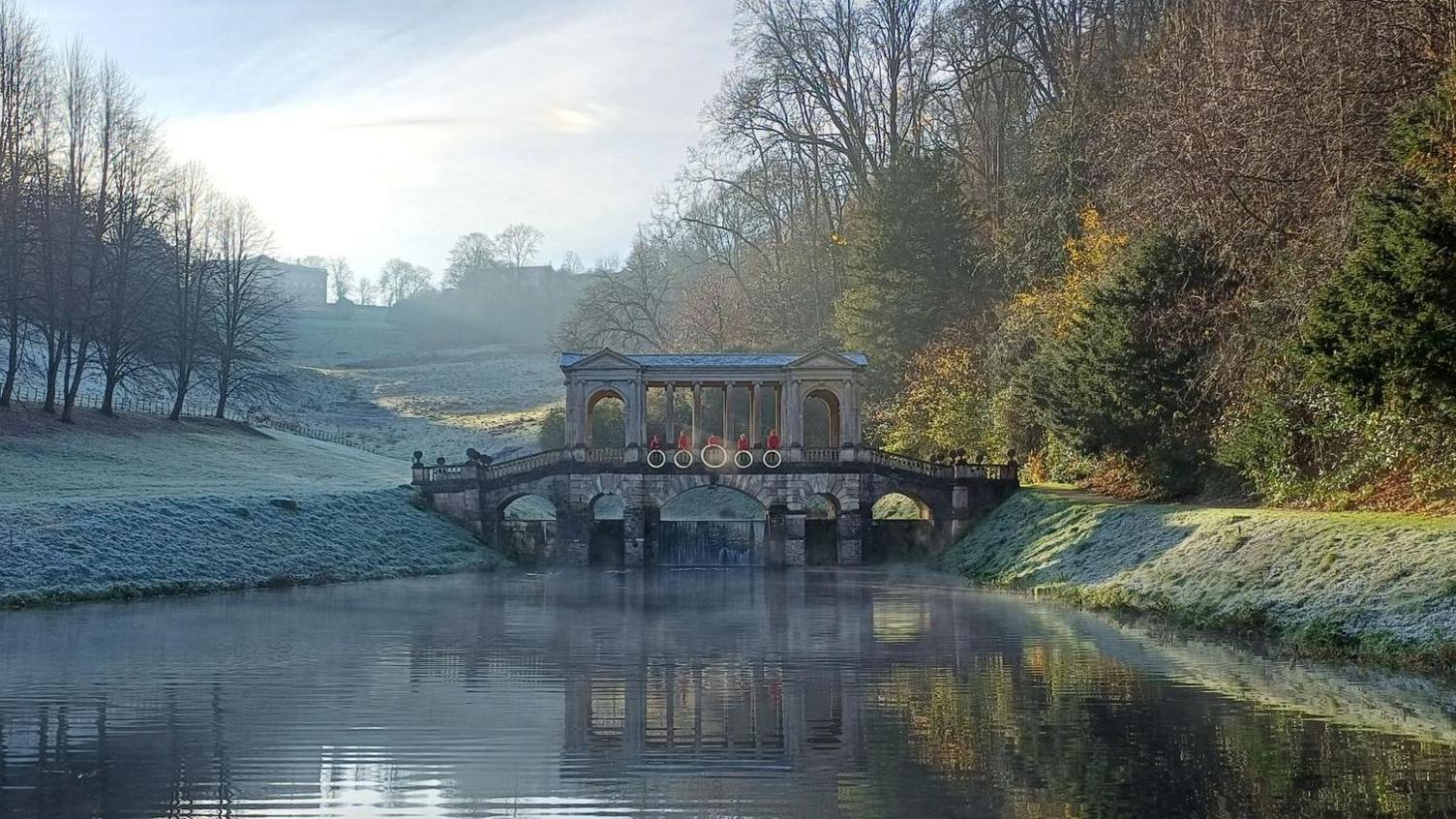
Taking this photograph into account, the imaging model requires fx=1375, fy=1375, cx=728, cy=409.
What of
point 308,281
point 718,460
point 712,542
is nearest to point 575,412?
point 718,460

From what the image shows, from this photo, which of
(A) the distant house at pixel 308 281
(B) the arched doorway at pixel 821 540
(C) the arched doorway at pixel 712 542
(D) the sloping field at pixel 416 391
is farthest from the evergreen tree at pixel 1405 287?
(A) the distant house at pixel 308 281

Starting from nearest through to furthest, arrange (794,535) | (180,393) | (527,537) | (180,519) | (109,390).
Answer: (180,519)
(794,535)
(527,537)
(109,390)
(180,393)

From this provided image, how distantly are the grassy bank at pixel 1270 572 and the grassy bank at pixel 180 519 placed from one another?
19711 mm

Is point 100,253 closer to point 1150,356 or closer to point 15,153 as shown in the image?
point 15,153

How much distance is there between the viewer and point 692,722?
16.2 meters

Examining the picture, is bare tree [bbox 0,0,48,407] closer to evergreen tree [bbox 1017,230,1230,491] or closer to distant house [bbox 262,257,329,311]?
evergreen tree [bbox 1017,230,1230,491]

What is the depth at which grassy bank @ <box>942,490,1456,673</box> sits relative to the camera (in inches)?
803

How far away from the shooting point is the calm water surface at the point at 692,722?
12.1 metres

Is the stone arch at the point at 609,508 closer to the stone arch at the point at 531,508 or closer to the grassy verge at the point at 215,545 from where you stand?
the stone arch at the point at 531,508

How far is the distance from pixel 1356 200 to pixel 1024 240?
28.4 m

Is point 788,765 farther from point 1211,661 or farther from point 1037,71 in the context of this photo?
point 1037,71

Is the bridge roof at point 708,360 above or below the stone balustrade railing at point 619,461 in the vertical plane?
above

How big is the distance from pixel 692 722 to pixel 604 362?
116ft

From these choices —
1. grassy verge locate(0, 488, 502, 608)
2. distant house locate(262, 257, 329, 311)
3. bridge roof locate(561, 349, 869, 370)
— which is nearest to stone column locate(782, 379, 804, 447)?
bridge roof locate(561, 349, 869, 370)
